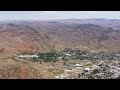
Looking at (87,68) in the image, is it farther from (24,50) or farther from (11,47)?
(11,47)

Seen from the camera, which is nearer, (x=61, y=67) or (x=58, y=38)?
(x=61, y=67)

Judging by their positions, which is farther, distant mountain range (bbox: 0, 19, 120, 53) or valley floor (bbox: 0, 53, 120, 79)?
distant mountain range (bbox: 0, 19, 120, 53)

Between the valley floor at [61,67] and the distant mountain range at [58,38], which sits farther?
the distant mountain range at [58,38]
